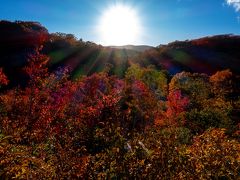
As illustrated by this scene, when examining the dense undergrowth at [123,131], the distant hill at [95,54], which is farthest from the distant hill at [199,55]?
the dense undergrowth at [123,131]

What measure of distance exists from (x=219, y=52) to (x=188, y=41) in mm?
14988

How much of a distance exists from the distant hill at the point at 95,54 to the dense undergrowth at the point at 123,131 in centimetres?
655

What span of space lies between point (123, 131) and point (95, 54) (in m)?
77.7

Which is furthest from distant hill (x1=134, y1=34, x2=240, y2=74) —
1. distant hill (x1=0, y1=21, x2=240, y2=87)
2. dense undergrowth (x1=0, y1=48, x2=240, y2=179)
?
dense undergrowth (x1=0, y1=48, x2=240, y2=179)

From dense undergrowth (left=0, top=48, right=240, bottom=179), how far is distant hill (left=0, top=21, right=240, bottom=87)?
Answer: 21.5 ft

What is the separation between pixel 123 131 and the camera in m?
36.4

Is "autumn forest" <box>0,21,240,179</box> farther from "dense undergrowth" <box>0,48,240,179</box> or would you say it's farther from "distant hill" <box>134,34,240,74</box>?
"distant hill" <box>134,34,240,74</box>

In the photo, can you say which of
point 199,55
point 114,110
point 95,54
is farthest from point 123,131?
point 199,55

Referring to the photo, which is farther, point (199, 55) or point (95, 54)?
point (199, 55)

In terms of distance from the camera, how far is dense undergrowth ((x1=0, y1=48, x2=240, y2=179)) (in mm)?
14734

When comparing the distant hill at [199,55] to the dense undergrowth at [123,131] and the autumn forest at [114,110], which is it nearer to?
the autumn forest at [114,110]

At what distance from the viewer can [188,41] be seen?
125 m

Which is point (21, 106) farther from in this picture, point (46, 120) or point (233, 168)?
point (233, 168)

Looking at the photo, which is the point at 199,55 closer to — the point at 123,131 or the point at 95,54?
the point at 95,54
